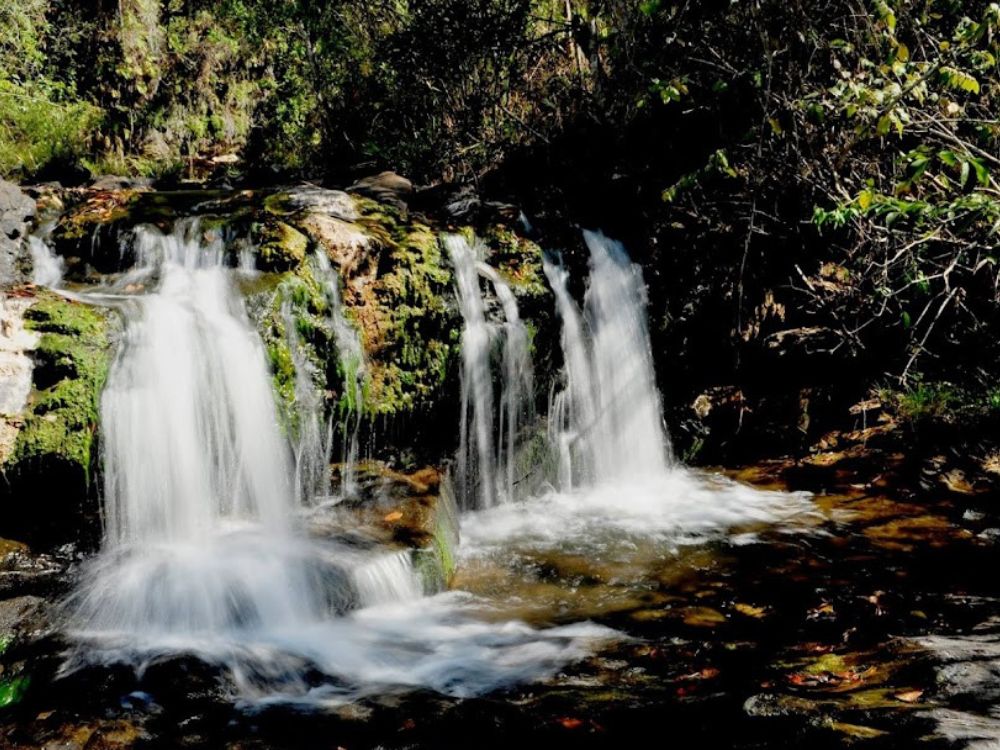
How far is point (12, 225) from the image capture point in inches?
254

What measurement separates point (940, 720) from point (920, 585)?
Result: 2.93 m

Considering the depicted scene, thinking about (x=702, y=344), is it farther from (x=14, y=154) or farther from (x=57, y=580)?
(x=14, y=154)

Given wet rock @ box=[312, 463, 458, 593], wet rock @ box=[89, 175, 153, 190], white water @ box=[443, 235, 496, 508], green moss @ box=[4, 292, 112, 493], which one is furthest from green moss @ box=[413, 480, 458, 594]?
wet rock @ box=[89, 175, 153, 190]

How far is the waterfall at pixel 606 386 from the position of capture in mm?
7652

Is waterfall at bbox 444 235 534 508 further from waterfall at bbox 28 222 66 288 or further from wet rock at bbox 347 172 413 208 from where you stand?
waterfall at bbox 28 222 66 288

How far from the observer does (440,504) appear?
570cm

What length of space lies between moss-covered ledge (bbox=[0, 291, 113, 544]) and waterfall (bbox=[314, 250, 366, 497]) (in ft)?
6.20

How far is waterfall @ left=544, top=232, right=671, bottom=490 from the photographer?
7652 mm

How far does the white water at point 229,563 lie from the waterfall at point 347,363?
602 millimetres

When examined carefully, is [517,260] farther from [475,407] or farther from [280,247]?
[280,247]

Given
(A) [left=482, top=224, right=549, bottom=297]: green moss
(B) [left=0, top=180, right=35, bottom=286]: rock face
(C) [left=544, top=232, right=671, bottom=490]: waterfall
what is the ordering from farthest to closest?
(C) [left=544, top=232, right=671, bottom=490]: waterfall → (A) [left=482, top=224, right=549, bottom=297]: green moss → (B) [left=0, top=180, right=35, bottom=286]: rock face

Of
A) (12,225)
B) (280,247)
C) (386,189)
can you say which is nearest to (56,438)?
(280,247)

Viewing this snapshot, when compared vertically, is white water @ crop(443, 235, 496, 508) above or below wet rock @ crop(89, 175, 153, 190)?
below

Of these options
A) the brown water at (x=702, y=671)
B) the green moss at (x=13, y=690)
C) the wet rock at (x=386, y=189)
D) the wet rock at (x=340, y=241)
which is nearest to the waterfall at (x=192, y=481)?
the green moss at (x=13, y=690)
